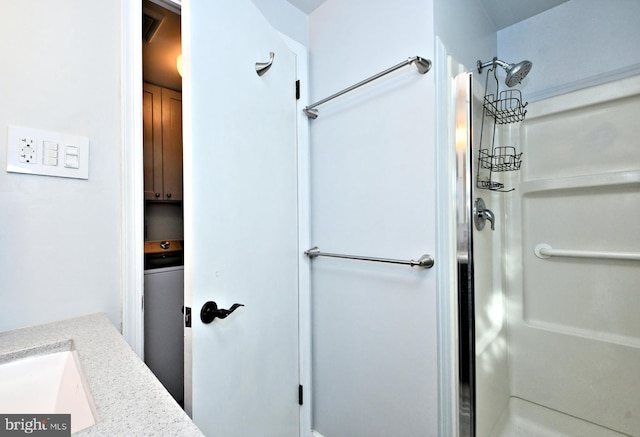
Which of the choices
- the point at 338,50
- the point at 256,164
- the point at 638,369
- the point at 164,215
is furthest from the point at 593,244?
the point at 164,215

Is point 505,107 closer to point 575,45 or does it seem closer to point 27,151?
point 575,45

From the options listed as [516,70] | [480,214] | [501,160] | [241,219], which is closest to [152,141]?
[241,219]

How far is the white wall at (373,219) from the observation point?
1062mm

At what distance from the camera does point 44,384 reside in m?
0.61

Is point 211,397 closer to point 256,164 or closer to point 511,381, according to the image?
point 256,164

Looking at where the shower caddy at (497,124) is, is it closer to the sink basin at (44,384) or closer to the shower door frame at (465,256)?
the shower door frame at (465,256)

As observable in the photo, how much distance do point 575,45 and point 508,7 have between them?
16.5 inches

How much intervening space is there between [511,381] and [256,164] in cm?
202

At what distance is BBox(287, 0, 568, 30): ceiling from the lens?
1.45 meters

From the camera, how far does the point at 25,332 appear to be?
0.76m

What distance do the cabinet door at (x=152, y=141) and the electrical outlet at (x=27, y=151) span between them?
3.72ft

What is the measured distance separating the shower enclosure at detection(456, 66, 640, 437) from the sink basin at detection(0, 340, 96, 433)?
138cm

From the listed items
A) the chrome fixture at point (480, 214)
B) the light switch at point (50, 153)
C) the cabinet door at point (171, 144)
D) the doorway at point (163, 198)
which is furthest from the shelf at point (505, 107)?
the cabinet door at point (171, 144)

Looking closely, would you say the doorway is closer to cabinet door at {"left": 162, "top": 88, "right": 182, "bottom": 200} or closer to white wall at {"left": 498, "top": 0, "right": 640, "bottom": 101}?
cabinet door at {"left": 162, "top": 88, "right": 182, "bottom": 200}
